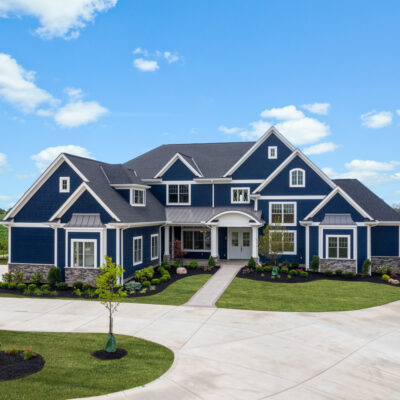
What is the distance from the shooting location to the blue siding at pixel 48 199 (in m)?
24.4

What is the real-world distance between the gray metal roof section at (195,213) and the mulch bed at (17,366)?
19.0m

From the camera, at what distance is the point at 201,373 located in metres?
10.2

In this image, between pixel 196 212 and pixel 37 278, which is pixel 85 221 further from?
pixel 196 212

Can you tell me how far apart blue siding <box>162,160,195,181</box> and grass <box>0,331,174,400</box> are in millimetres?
20007

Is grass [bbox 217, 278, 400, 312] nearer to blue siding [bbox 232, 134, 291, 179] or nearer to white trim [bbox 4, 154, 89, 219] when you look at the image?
blue siding [bbox 232, 134, 291, 179]

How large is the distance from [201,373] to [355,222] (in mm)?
19738

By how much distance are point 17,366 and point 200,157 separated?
26334 millimetres

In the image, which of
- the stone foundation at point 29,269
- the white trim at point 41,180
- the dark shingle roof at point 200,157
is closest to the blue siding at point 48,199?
the white trim at point 41,180

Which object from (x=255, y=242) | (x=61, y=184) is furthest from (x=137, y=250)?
(x=255, y=242)

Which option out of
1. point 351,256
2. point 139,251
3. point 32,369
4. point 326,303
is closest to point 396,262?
point 351,256

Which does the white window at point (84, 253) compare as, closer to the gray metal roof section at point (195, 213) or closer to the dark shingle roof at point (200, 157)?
the gray metal roof section at point (195, 213)

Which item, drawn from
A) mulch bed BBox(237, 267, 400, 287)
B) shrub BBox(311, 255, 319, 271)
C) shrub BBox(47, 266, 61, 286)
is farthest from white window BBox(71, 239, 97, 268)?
shrub BBox(311, 255, 319, 271)

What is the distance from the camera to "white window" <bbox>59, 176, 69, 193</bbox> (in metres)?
24.4

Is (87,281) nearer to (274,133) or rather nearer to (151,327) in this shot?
(151,327)
